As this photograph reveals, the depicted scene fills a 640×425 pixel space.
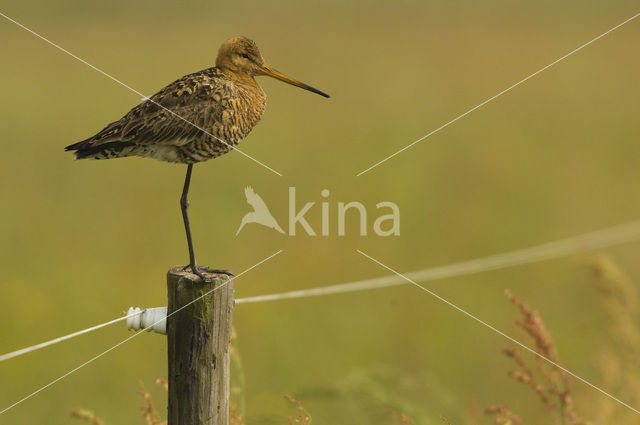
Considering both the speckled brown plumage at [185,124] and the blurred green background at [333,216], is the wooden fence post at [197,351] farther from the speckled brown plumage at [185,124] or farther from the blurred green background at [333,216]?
the speckled brown plumage at [185,124]

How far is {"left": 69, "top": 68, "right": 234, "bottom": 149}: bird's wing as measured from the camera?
454 centimetres

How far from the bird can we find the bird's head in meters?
0.12

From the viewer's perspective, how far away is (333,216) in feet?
45.6

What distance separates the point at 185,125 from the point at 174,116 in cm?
9

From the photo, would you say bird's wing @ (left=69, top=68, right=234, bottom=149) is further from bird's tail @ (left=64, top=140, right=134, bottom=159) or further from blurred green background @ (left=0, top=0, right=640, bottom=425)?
blurred green background @ (left=0, top=0, right=640, bottom=425)

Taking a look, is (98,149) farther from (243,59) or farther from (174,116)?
(243,59)

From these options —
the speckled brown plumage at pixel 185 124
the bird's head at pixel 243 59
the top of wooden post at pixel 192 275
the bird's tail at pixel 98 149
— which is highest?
the bird's head at pixel 243 59

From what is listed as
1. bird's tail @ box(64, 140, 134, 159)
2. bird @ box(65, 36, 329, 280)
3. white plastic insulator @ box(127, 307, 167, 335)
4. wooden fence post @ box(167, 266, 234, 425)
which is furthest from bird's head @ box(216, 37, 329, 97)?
white plastic insulator @ box(127, 307, 167, 335)

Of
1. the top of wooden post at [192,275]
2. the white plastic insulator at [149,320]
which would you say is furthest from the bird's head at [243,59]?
the white plastic insulator at [149,320]

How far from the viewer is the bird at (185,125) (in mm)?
4535

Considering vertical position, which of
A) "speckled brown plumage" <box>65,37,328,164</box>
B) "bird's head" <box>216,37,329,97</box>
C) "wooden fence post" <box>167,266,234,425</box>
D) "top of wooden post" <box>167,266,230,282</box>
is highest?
"bird's head" <box>216,37,329,97</box>

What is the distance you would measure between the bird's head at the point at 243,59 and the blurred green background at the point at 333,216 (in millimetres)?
1749

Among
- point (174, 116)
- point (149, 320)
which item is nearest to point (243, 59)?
point (174, 116)

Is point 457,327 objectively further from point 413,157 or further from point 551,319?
point 413,157
